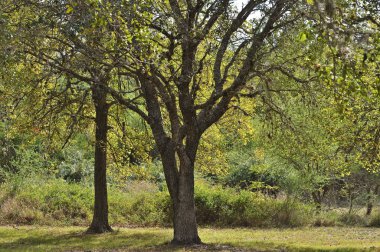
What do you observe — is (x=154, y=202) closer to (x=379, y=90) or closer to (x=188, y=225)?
(x=188, y=225)

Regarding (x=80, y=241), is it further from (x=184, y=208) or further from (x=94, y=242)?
(x=184, y=208)

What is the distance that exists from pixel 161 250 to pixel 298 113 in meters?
11.7

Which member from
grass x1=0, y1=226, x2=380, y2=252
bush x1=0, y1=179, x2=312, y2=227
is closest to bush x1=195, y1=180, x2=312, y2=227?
bush x1=0, y1=179, x2=312, y2=227

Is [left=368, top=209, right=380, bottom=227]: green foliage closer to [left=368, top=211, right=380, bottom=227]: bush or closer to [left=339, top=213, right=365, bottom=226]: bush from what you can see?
[left=368, top=211, right=380, bottom=227]: bush

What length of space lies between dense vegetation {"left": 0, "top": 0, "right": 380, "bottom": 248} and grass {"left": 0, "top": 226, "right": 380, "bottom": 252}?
3.71ft

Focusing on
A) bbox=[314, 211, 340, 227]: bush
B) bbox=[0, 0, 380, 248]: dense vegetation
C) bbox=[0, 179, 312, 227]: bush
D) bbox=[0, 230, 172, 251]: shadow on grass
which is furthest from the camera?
bbox=[314, 211, 340, 227]: bush

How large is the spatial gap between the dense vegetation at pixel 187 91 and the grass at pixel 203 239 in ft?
3.71

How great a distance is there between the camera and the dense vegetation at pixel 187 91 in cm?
1137

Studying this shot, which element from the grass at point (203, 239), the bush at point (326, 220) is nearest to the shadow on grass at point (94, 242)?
the grass at point (203, 239)

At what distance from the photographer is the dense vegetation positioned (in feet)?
37.3

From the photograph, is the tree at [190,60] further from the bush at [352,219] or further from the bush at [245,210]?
the bush at [352,219]

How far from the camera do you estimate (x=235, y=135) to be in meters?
23.0

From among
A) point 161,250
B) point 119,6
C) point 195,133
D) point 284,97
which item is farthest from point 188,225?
point 119,6

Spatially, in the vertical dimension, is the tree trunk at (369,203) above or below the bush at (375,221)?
above
